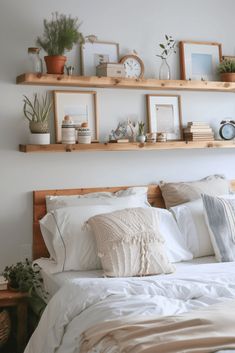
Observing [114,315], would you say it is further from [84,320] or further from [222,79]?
[222,79]

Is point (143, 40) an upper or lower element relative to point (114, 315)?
upper

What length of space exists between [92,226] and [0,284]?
0.75m

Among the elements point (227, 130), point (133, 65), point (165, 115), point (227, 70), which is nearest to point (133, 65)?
point (133, 65)

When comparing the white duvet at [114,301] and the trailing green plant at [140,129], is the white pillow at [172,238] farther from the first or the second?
the trailing green plant at [140,129]

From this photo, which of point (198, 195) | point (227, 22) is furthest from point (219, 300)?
point (227, 22)

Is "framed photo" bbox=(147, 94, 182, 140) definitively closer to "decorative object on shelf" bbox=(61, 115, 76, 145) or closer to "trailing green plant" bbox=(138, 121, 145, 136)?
"trailing green plant" bbox=(138, 121, 145, 136)

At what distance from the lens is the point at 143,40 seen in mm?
3740

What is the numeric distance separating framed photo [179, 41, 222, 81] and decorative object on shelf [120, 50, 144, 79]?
1.20ft

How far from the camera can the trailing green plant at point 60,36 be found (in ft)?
10.8

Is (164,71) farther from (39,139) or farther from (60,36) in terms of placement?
(39,139)

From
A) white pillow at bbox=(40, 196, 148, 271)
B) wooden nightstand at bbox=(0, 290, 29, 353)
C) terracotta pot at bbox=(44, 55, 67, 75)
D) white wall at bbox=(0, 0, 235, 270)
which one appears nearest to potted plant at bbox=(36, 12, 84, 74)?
terracotta pot at bbox=(44, 55, 67, 75)

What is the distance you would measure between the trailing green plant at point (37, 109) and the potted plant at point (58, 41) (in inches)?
8.7

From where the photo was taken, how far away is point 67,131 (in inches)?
132

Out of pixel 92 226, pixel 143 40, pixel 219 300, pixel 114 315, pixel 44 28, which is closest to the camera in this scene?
pixel 114 315
